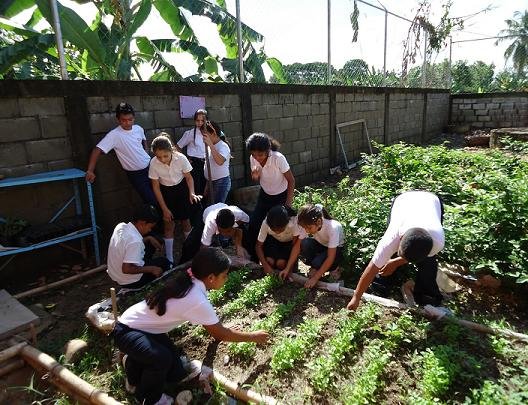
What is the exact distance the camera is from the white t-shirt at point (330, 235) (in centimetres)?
359

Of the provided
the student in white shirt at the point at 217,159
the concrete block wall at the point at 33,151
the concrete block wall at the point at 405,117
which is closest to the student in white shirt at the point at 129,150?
the concrete block wall at the point at 33,151

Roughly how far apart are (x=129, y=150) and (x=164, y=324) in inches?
102

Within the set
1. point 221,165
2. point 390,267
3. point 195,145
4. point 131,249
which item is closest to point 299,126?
point 195,145

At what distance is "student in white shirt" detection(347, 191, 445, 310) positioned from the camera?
102 inches

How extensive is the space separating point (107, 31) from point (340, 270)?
6.43m

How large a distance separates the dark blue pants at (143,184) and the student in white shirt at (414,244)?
2.69 metres

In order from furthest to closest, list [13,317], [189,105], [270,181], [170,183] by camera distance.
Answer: [189,105]
[170,183]
[270,181]
[13,317]

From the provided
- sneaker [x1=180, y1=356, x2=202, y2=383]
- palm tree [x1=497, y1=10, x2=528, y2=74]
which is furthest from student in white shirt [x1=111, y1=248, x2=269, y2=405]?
palm tree [x1=497, y1=10, x2=528, y2=74]

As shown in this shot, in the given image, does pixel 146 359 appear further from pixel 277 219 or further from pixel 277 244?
pixel 277 244

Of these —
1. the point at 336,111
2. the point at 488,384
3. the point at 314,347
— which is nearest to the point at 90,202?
the point at 314,347

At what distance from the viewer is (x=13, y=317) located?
3.33m

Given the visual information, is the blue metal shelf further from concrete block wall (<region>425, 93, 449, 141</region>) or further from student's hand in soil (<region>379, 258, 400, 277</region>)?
concrete block wall (<region>425, 93, 449, 141</region>)

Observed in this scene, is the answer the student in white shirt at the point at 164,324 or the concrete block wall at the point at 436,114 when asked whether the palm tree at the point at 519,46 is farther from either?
the student in white shirt at the point at 164,324

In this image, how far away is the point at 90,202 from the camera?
13.7ft
